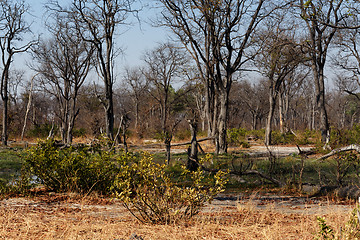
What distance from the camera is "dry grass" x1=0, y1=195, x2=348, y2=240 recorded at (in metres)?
4.10

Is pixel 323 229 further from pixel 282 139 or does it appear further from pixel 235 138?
pixel 282 139

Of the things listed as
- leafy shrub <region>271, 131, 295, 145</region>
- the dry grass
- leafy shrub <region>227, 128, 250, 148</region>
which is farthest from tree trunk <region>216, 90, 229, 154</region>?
the dry grass

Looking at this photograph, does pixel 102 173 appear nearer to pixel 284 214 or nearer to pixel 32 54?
pixel 284 214

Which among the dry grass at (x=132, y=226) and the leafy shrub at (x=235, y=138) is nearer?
the dry grass at (x=132, y=226)

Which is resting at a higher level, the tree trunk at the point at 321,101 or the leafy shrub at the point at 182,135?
the tree trunk at the point at 321,101

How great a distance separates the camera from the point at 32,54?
85.1 feet

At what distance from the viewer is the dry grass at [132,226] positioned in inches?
161

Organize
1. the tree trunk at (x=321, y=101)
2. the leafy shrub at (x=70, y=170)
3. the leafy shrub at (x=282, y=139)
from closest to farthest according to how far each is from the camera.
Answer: the leafy shrub at (x=70, y=170), the tree trunk at (x=321, y=101), the leafy shrub at (x=282, y=139)

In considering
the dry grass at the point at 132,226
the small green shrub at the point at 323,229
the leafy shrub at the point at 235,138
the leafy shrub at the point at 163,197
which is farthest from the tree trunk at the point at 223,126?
the small green shrub at the point at 323,229

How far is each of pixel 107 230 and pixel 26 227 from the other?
3.46ft

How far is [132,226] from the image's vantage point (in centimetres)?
464

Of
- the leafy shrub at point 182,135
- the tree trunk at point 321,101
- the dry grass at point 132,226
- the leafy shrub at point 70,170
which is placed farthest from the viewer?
the leafy shrub at point 182,135

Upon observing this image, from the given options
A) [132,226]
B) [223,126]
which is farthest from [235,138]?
[132,226]

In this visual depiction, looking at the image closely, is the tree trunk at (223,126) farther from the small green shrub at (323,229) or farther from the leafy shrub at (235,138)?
the small green shrub at (323,229)
